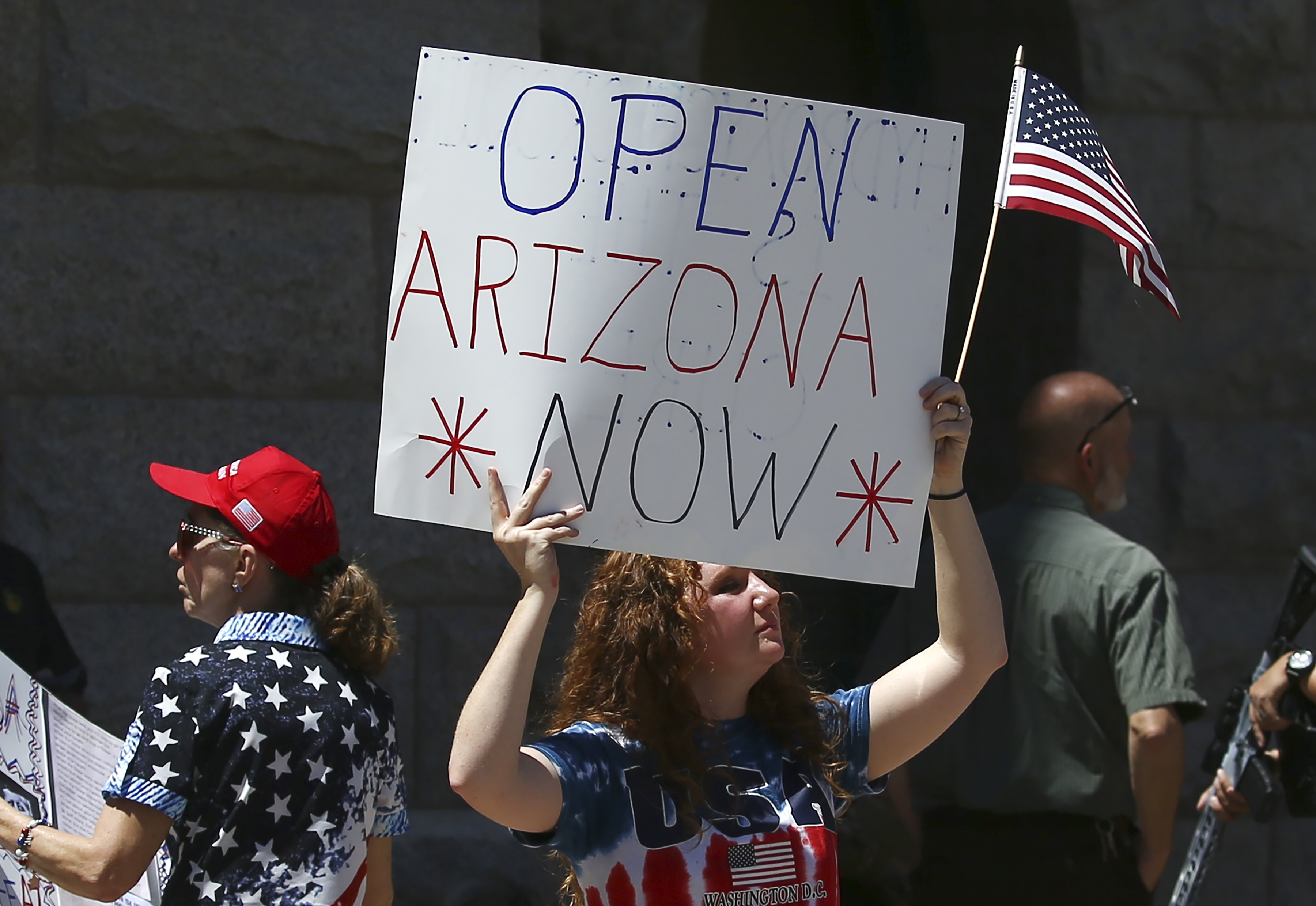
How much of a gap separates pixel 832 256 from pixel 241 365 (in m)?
2.37

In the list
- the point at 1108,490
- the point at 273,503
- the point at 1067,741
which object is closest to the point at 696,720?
the point at 273,503

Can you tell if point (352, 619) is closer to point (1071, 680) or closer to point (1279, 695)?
point (1071, 680)

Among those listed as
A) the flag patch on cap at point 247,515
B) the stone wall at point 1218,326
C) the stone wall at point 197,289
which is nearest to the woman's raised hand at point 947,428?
the flag patch on cap at point 247,515

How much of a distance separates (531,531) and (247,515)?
646 millimetres

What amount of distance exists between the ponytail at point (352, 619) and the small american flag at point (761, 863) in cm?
76

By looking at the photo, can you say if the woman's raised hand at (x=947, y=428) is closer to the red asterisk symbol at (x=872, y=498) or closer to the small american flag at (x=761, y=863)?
the red asterisk symbol at (x=872, y=498)

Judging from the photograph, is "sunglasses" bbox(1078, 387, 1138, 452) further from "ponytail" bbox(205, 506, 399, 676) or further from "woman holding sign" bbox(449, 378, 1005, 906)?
"ponytail" bbox(205, 506, 399, 676)

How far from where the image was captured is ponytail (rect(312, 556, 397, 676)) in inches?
94.2

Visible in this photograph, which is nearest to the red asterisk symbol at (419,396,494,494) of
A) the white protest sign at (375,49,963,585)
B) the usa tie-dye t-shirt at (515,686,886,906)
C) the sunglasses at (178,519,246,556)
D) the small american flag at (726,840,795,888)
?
the white protest sign at (375,49,963,585)

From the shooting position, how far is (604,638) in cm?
219

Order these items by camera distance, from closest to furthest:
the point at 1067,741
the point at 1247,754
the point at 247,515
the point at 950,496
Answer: the point at 950,496
the point at 247,515
the point at 1067,741
the point at 1247,754

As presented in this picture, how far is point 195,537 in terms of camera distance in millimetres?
2412

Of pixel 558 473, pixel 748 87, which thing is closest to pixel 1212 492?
pixel 748 87

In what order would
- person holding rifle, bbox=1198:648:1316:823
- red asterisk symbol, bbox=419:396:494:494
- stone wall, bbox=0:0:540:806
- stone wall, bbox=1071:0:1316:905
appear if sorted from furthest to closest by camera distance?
stone wall, bbox=1071:0:1316:905, stone wall, bbox=0:0:540:806, person holding rifle, bbox=1198:648:1316:823, red asterisk symbol, bbox=419:396:494:494
